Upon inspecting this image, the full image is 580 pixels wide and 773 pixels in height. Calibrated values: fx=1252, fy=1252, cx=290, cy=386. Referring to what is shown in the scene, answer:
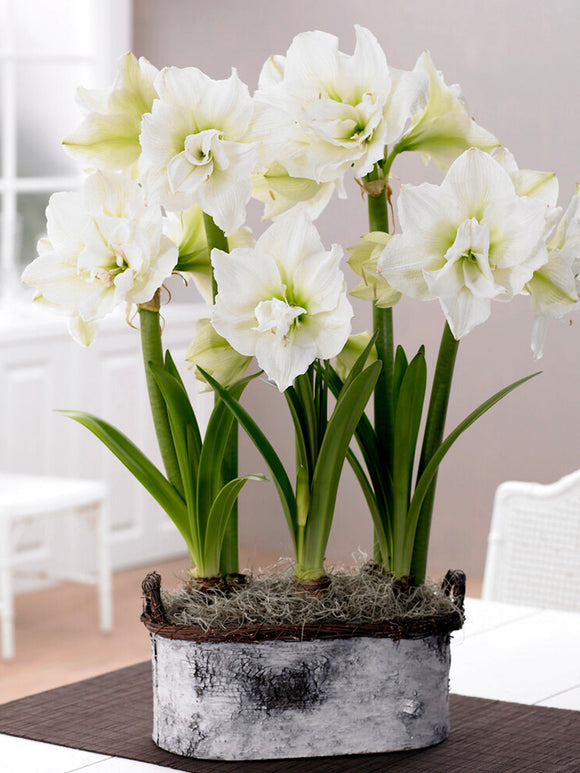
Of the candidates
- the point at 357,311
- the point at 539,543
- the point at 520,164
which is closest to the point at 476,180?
the point at 539,543

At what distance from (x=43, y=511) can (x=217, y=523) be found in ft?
9.09

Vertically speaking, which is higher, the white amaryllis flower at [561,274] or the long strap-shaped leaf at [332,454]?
the white amaryllis flower at [561,274]

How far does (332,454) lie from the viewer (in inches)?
35.4

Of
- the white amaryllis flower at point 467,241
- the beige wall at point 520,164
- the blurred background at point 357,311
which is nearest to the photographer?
the white amaryllis flower at point 467,241

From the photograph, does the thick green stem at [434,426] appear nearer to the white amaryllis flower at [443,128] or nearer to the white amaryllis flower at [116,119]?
the white amaryllis flower at [443,128]

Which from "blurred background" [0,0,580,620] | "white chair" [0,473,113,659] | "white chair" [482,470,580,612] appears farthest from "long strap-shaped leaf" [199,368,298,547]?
"blurred background" [0,0,580,620]

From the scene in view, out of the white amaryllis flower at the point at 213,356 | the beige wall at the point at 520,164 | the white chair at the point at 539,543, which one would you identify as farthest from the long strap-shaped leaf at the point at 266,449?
the beige wall at the point at 520,164

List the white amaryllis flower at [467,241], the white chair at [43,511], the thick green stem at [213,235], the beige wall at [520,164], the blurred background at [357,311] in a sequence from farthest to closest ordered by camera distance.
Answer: the beige wall at [520,164], the blurred background at [357,311], the white chair at [43,511], the thick green stem at [213,235], the white amaryllis flower at [467,241]

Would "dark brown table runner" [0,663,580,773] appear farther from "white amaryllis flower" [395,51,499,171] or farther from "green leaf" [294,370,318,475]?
"white amaryllis flower" [395,51,499,171]

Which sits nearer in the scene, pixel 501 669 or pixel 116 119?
pixel 116 119

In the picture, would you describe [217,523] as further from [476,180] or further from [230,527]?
[476,180]

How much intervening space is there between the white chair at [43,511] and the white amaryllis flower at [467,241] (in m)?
2.80

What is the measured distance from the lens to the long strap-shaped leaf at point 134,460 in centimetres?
91

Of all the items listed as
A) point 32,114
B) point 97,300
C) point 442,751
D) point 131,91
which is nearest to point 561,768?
point 442,751
